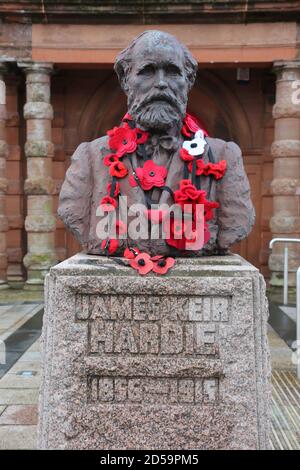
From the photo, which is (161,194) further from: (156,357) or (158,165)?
(156,357)

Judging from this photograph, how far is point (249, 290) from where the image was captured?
2.75m

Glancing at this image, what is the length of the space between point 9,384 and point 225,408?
2.46m

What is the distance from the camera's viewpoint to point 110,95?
32.5ft

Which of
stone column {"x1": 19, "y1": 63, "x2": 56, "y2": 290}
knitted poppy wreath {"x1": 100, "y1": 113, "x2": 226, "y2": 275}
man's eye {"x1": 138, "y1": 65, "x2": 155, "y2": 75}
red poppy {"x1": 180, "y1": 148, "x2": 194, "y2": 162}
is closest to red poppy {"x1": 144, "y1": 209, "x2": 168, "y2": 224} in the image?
knitted poppy wreath {"x1": 100, "y1": 113, "x2": 226, "y2": 275}

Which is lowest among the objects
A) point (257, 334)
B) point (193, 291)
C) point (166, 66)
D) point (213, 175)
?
point (257, 334)

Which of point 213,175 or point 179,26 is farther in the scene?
point 179,26

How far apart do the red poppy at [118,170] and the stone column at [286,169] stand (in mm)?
5946

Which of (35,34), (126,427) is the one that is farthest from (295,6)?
(126,427)

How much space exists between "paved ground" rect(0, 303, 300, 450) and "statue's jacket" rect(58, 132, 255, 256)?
56.1 inches

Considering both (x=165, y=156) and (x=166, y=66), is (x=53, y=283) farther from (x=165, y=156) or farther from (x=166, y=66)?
(x=166, y=66)

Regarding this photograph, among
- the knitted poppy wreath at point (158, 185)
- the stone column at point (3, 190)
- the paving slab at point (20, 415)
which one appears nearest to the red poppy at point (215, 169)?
the knitted poppy wreath at point (158, 185)

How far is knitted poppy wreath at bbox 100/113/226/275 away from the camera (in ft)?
9.37

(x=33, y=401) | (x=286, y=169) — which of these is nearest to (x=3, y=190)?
(x=286, y=169)

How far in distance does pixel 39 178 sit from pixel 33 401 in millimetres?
5113
